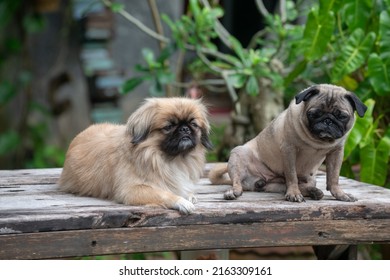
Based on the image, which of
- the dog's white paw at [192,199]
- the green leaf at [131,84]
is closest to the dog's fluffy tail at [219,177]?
the dog's white paw at [192,199]

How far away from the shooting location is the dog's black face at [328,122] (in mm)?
3877

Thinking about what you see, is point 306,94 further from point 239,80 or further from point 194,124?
→ point 239,80

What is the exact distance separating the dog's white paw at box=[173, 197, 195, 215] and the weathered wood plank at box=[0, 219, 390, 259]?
0.28 ft

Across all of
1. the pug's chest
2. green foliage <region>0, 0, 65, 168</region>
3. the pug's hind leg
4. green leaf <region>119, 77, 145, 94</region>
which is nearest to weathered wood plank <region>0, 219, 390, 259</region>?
the pug's hind leg

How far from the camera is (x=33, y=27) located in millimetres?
8789

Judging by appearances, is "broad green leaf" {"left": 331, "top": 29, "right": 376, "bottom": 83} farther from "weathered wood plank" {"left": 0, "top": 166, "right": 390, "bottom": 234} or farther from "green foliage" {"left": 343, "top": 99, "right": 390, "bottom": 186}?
"weathered wood plank" {"left": 0, "top": 166, "right": 390, "bottom": 234}

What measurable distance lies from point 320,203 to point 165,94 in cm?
457

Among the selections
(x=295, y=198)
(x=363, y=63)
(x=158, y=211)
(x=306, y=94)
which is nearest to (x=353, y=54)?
(x=363, y=63)

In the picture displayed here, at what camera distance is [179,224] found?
149 inches

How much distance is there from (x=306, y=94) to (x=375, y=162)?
1.50 metres

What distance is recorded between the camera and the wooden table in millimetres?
3627

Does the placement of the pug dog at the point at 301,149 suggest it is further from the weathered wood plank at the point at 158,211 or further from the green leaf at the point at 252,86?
the green leaf at the point at 252,86

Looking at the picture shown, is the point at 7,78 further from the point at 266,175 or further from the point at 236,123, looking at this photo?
the point at 266,175
